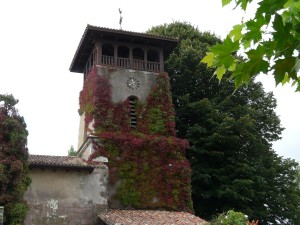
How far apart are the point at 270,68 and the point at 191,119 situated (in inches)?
956

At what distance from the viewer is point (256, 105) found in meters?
28.5

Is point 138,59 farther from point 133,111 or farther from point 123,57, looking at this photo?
point 133,111

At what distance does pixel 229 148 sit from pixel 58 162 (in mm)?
10489

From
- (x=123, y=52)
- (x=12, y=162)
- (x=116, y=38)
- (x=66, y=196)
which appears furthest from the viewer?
(x=123, y=52)

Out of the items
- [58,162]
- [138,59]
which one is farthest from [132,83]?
[58,162]

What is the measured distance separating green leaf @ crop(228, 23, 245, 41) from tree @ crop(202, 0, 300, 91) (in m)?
0.01

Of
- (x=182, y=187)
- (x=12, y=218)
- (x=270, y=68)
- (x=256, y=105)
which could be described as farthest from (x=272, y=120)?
(x=270, y=68)

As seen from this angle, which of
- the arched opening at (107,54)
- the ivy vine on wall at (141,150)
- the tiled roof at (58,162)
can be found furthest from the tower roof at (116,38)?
the tiled roof at (58,162)

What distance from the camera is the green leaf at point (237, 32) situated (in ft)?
8.67

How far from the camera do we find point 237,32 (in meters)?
2.66

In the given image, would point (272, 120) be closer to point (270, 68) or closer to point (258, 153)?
point (258, 153)

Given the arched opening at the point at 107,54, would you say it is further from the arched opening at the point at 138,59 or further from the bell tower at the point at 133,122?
the arched opening at the point at 138,59

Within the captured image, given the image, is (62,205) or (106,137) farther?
(106,137)

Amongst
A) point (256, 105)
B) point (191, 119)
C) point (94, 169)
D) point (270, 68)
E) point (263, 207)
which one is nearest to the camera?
point (270, 68)
